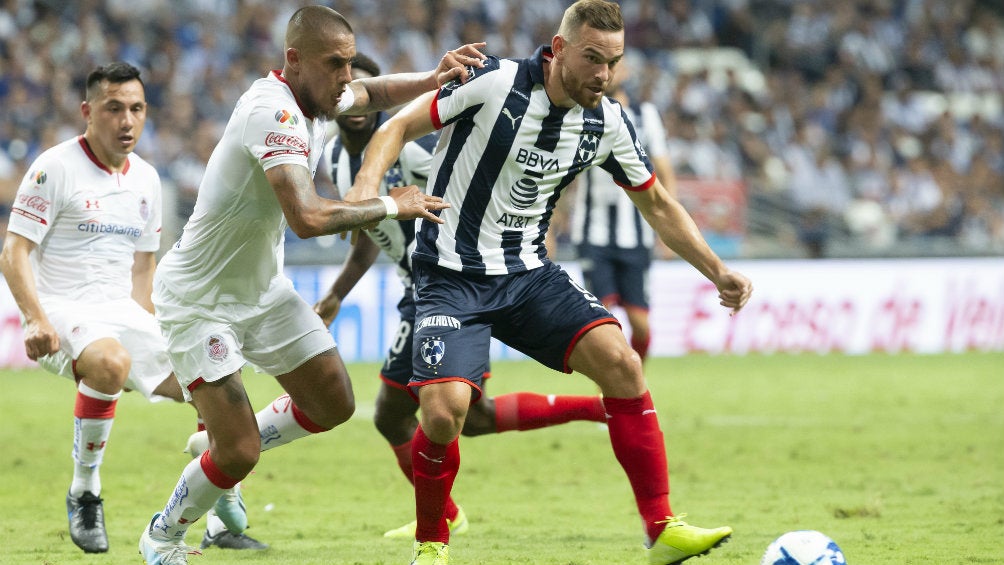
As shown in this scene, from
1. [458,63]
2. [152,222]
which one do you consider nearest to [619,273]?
[152,222]

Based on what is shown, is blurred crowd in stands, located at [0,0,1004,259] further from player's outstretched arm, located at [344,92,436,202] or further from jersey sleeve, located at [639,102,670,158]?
player's outstretched arm, located at [344,92,436,202]

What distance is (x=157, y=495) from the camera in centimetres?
762

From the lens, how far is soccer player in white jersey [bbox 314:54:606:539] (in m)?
6.63

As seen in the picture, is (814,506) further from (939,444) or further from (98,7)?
(98,7)

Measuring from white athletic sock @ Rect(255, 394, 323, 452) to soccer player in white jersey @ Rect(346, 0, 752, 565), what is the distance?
2.47 feet

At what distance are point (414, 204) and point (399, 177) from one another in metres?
1.84

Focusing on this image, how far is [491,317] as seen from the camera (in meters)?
5.45

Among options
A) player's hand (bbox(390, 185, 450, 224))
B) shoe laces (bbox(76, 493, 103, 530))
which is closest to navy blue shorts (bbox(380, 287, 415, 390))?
shoe laces (bbox(76, 493, 103, 530))

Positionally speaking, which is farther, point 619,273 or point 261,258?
point 619,273

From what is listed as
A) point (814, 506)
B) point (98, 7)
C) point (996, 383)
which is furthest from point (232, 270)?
point (98, 7)

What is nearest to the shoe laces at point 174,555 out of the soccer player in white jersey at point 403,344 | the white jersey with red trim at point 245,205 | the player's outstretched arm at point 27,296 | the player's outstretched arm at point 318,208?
the white jersey with red trim at point 245,205

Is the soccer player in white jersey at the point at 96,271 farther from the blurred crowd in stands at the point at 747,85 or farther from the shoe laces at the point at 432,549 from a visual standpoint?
the blurred crowd in stands at the point at 747,85

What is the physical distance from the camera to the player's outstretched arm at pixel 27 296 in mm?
5840

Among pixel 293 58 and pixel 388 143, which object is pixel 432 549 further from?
pixel 293 58
